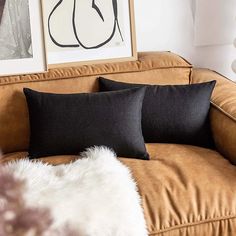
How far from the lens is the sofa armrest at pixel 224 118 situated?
164 cm

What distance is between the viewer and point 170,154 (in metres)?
1.66

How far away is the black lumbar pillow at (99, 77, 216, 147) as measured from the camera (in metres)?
1.79

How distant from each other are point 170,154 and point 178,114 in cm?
21

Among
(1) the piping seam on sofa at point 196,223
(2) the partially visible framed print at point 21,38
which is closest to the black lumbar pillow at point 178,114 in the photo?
(2) the partially visible framed print at point 21,38

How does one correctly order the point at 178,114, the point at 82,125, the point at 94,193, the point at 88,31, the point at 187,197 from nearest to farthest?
the point at 94,193
the point at 187,197
the point at 82,125
the point at 178,114
the point at 88,31

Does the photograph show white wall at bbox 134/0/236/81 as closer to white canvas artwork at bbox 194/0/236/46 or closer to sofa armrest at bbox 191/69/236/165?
white canvas artwork at bbox 194/0/236/46

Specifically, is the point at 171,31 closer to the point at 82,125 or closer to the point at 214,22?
the point at 214,22

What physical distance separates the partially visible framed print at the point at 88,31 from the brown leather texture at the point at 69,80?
0.27 feet

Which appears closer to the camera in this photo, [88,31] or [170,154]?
[170,154]

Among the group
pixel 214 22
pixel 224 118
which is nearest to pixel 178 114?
pixel 224 118

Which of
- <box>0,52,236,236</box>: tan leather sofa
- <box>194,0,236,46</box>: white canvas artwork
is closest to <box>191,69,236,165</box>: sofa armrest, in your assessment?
<box>0,52,236,236</box>: tan leather sofa

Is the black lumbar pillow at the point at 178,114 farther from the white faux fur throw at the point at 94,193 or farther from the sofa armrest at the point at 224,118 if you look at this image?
the white faux fur throw at the point at 94,193

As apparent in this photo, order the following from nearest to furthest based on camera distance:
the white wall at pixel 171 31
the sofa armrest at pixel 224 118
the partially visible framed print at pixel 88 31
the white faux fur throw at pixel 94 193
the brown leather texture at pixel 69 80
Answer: the white faux fur throw at pixel 94 193 → the sofa armrest at pixel 224 118 → the brown leather texture at pixel 69 80 → the partially visible framed print at pixel 88 31 → the white wall at pixel 171 31

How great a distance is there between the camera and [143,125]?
181 cm
